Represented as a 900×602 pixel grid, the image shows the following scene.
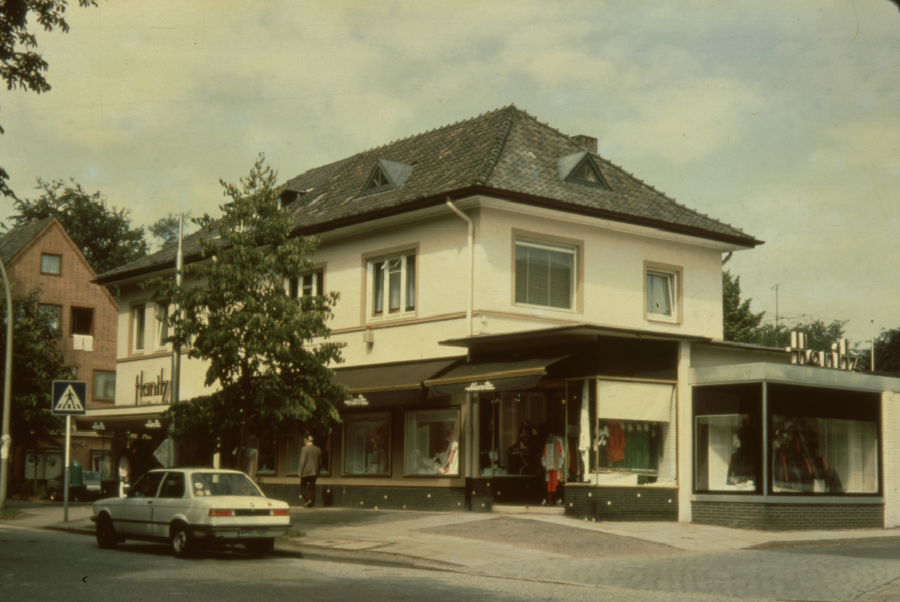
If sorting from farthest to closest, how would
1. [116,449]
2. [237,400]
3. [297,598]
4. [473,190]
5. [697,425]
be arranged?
[116,449]
[473,190]
[697,425]
[237,400]
[297,598]

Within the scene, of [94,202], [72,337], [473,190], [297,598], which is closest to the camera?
[297,598]

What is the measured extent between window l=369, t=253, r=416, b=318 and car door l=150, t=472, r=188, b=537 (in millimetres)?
9351

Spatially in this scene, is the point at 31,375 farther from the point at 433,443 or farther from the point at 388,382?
the point at 433,443

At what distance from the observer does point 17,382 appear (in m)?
39.4

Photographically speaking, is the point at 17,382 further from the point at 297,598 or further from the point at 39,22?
the point at 297,598

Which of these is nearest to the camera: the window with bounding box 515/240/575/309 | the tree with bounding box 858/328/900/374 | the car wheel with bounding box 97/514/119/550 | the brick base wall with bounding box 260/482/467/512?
the car wheel with bounding box 97/514/119/550

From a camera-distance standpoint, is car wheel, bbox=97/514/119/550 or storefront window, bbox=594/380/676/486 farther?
storefront window, bbox=594/380/676/486

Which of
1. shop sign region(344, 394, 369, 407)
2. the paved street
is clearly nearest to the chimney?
shop sign region(344, 394, 369, 407)

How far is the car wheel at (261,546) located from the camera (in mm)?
16312

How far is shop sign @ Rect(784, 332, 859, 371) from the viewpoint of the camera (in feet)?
71.6

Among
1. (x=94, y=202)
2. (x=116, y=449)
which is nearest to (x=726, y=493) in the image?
(x=116, y=449)

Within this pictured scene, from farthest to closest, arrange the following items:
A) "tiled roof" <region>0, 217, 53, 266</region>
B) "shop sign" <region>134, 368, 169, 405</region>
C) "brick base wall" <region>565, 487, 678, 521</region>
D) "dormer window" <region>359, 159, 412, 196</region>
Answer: "tiled roof" <region>0, 217, 53, 266</region>, "shop sign" <region>134, 368, 169, 405</region>, "dormer window" <region>359, 159, 412, 196</region>, "brick base wall" <region>565, 487, 678, 521</region>

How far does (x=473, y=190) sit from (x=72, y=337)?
38633mm

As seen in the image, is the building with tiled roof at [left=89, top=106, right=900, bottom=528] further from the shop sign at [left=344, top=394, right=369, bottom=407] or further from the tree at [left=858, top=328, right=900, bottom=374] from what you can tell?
the tree at [left=858, top=328, right=900, bottom=374]
